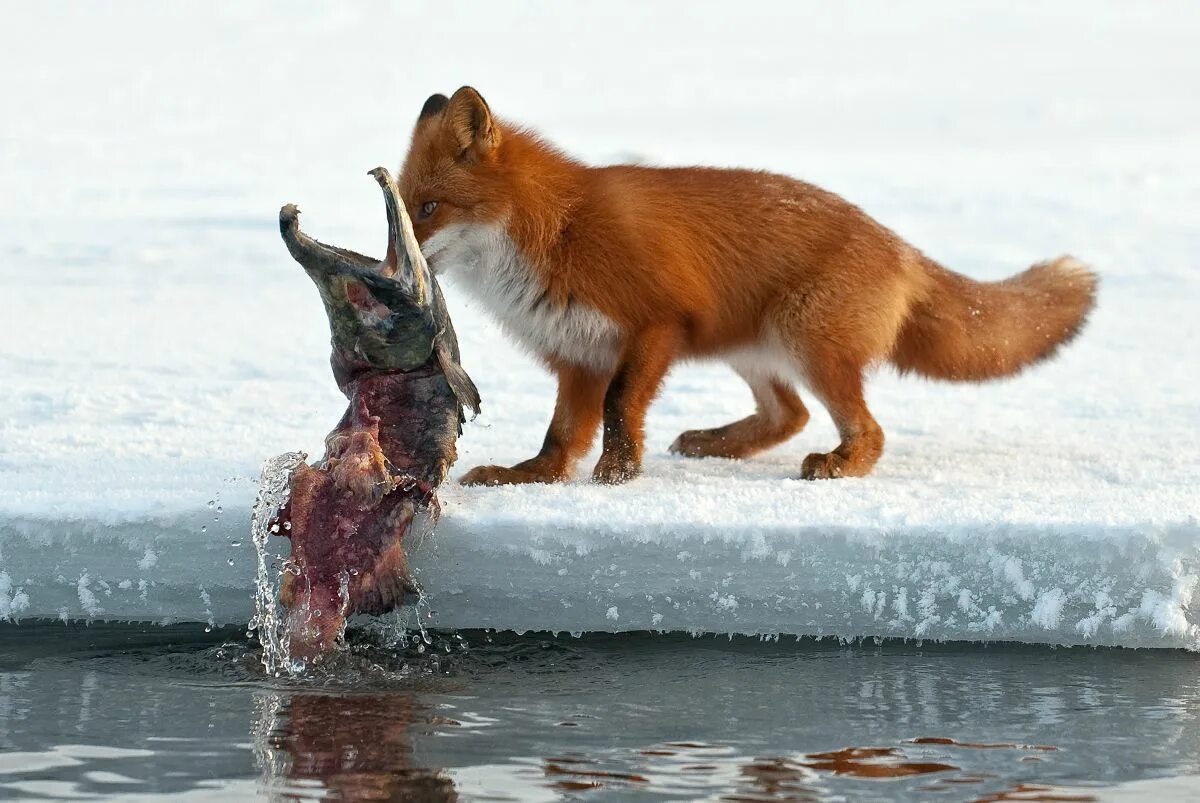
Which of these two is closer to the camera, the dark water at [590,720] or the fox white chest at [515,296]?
the dark water at [590,720]

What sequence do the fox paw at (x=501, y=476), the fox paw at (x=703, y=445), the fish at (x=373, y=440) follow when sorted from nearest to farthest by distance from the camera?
the fish at (x=373, y=440), the fox paw at (x=501, y=476), the fox paw at (x=703, y=445)

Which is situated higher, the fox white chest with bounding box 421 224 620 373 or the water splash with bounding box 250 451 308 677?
the fox white chest with bounding box 421 224 620 373

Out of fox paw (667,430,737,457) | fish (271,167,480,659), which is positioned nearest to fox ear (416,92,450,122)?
fish (271,167,480,659)

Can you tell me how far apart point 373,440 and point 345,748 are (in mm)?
1137

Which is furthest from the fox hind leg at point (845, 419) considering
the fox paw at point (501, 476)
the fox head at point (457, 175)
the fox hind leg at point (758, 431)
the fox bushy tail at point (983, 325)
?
the fox head at point (457, 175)

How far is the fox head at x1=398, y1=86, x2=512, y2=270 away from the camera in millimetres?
5535

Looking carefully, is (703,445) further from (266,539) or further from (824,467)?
(266,539)

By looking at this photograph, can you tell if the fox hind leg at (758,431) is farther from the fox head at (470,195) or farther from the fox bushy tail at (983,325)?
the fox head at (470,195)

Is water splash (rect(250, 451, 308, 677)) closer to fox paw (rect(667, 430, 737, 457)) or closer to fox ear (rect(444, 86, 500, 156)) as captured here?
fox ear (rect(444, 86, 500, 156))

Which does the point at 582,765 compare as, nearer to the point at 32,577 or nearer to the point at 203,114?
the point at 32,577

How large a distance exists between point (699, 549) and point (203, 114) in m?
15.1

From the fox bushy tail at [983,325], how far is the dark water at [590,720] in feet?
6.77

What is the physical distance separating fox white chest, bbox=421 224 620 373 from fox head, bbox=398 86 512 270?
0.14 feet

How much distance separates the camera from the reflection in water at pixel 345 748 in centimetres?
334
